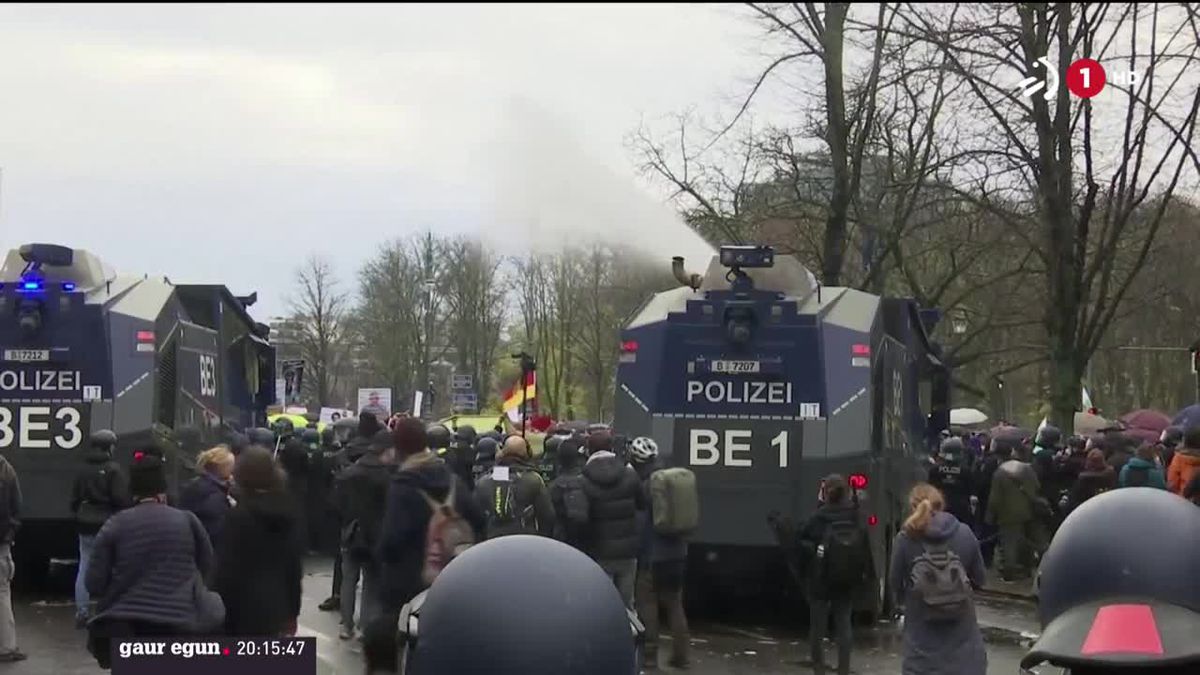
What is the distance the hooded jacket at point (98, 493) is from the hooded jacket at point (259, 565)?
5.01m

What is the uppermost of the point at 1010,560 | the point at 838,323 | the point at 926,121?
the point at 926,121

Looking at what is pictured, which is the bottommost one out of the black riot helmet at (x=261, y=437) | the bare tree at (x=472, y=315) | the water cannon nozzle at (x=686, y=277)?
the black riot helmet at (x=261, y=437)

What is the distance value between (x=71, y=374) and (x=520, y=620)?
10.7 metres

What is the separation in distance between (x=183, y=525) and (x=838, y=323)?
7.24 meters

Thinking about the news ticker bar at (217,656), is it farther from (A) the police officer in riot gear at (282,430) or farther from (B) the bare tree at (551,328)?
(B) the bare tree at (551,328)

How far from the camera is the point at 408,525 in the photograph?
8.76m

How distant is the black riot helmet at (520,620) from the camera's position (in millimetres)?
4559

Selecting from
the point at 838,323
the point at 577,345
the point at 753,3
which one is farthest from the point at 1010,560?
the point at 577,345

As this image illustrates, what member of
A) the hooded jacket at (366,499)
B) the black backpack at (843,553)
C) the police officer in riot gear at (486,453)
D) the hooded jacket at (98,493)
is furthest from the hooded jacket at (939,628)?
the hooded jacket at (98,493)

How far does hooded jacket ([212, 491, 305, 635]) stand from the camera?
7.91 metres

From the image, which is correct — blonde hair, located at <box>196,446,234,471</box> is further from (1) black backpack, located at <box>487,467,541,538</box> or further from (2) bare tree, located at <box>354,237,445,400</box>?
(2) bare tree, located at <box>354,237,445,400</box>

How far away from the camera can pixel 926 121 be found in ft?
92.3

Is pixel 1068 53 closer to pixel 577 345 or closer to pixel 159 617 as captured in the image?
pixel 159 617

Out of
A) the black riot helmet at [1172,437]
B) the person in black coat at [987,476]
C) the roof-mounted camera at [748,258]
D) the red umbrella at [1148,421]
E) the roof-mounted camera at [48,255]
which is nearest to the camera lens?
the roof-mounted camera at [748,258]
